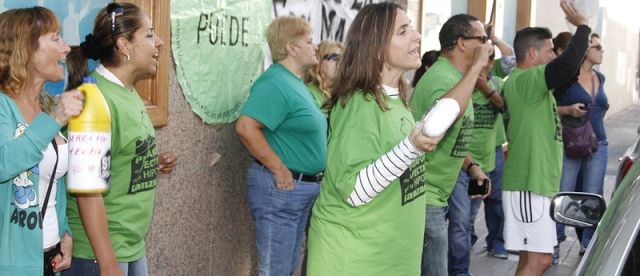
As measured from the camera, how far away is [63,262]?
3557 mm

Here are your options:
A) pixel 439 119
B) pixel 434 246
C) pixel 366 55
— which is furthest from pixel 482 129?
pixel 439 119

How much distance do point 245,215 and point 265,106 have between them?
1.24 metres

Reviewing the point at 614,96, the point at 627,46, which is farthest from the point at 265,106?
the point at 627,46

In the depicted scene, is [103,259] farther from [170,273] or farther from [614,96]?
[614,96]

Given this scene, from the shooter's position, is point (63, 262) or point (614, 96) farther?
point (614, 96)

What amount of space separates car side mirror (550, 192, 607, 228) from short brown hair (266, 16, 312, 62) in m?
2.32

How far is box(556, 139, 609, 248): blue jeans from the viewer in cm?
816

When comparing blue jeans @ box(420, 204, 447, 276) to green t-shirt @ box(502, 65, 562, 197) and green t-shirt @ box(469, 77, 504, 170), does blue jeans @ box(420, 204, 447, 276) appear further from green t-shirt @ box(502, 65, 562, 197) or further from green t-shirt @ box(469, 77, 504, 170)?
green t-shirt @ box(469, 77, 504, 170)

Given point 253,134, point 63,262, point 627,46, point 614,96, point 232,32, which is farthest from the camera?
point 627,46

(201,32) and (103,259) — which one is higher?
(201,32)

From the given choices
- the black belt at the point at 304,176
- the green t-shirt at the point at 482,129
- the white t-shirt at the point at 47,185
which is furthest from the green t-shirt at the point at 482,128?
the white t-shirt at the point at 47,185

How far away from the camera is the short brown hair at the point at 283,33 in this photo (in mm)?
5652

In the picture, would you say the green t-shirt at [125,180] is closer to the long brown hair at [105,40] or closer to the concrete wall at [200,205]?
the long brown hair at [105,40]

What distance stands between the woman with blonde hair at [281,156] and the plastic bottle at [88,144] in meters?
2.10
